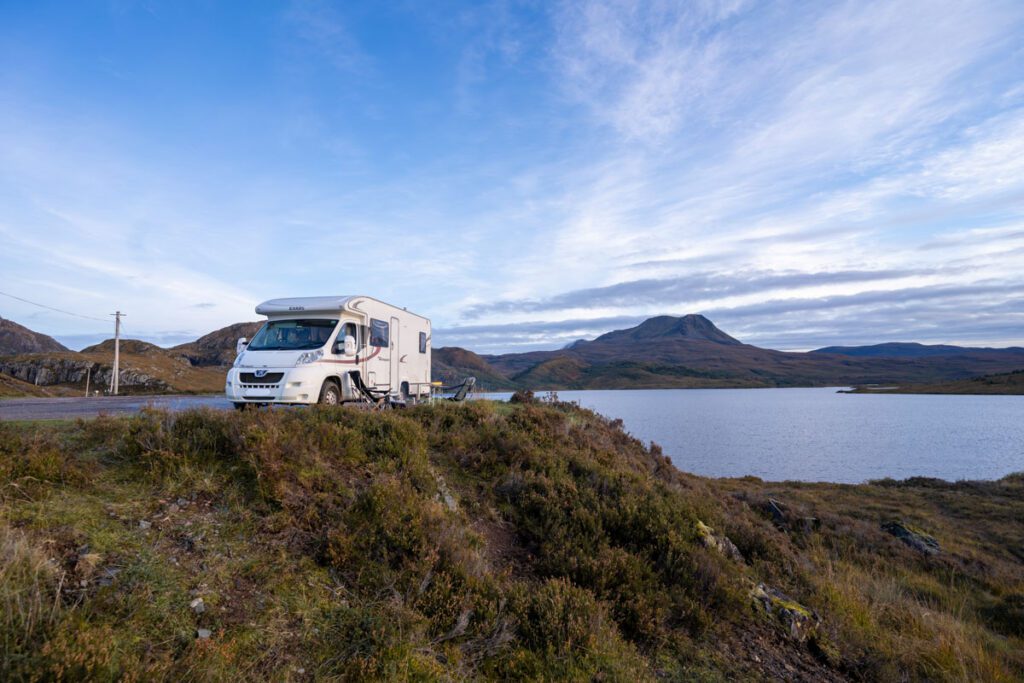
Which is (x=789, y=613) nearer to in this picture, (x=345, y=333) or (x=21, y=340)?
(x=345, y=333)

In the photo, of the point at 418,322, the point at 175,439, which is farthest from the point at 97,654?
the point at 418,322

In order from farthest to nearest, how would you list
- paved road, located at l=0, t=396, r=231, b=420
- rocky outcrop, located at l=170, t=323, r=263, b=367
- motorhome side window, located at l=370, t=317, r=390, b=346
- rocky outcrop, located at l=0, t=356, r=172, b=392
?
rocky outcrop, located at l=170, t=323, r=263, b=367
rocky outcrop, located at l=0, t=356, r=172, b=392
motorhome side window, located at l=370, t=317, r=390, b=346
paved road, located at l=0, t=396, r=231, b=420

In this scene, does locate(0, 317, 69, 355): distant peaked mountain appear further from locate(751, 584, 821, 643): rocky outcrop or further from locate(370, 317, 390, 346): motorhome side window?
locate(751, 584, 821, 643): rocky outcrop

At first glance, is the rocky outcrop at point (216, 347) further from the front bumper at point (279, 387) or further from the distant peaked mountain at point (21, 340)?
the distant peaked mountain at point (21, 340)

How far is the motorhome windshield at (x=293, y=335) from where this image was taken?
12.0 meters

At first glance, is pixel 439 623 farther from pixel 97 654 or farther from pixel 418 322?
pixel 418 322

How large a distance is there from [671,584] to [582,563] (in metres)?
1.20

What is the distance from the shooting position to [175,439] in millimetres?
6309

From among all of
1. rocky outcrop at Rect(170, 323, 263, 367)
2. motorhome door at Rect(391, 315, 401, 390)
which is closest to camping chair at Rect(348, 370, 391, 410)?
motorhome door at Rect(391, 315, 401, 390)

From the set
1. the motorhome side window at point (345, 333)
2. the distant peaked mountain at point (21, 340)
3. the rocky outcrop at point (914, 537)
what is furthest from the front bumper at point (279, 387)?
the distant peaked mountain at point (21, 340)

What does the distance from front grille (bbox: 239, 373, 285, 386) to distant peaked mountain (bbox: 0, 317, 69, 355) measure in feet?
610

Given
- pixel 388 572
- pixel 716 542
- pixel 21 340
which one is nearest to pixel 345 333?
pixel 388 572

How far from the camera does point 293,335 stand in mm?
12328

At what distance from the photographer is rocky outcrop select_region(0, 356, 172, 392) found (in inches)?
1773
